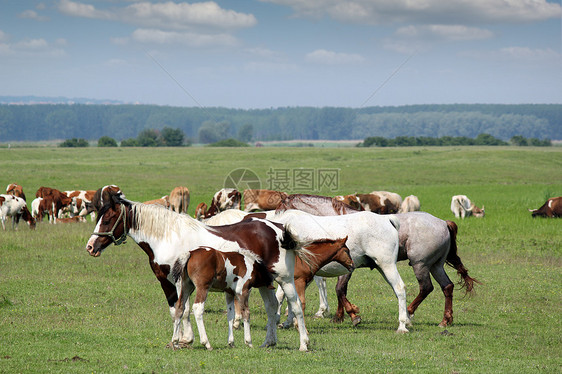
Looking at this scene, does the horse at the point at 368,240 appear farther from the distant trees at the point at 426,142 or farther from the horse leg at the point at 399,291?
the distant trees at the point at 426,142

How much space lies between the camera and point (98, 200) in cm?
1100

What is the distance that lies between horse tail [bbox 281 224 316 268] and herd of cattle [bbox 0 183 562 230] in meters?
15.1

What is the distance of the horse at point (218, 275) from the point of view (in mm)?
9492

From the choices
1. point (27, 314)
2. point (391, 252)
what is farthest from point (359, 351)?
point (27, 314)

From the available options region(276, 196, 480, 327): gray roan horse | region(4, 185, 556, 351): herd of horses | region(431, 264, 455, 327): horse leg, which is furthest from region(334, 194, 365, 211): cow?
region(4, 185, 556, 351): herd of horses

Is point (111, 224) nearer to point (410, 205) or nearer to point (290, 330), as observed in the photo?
point (290, 330)

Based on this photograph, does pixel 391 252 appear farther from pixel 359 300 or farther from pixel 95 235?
pixel 95 235

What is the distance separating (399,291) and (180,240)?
13.8ft

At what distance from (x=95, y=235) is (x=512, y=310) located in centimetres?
862

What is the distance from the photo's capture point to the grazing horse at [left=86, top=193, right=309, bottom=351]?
9.85 meters

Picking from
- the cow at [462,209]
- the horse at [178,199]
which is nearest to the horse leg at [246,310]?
the horse at [178,199]

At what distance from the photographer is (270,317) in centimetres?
1015

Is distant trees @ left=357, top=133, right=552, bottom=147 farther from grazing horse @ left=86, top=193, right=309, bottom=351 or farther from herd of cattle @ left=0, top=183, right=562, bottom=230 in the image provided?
grazing horse @ left=86, top=193, right=309, bottom=351

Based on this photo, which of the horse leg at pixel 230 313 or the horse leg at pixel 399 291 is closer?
the horse leg at pixel 230 313
